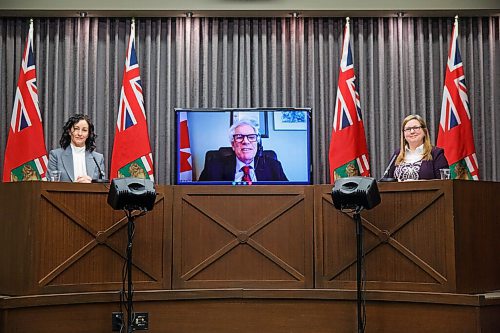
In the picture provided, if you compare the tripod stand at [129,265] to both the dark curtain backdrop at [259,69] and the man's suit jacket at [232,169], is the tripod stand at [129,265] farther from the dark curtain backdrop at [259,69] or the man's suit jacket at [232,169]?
the dark curtain backdrop at [259,69]

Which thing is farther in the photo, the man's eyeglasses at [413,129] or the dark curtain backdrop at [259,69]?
the dark curtain backdrop at [259,69]

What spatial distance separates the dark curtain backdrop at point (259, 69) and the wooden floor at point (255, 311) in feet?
7.79

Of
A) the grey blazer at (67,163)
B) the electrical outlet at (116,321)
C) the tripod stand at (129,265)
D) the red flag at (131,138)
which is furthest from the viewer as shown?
the red flag at (131,138)

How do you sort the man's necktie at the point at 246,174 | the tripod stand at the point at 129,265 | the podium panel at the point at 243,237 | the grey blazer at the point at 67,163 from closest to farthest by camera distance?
the tripod stand at the point at 129,265 → the podium panel at the point at 243,237 → the man's necktie at the point at 246,174 → the grey blazer at the point at 67,163

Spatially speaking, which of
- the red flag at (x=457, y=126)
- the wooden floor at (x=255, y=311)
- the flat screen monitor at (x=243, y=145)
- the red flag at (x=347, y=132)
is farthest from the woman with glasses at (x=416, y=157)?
the red flag at (x=457, y=126)

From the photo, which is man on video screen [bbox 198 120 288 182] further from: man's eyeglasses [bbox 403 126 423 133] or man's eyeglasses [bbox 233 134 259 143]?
man's eyeglasses [bbox 403 126 423 133]

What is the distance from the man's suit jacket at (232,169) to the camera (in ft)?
15.8

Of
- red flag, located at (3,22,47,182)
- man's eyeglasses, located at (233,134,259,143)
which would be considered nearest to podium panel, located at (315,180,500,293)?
man's eyeglasses, located at (233,134,259,143)

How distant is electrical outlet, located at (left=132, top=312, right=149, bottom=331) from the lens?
4.45 meters

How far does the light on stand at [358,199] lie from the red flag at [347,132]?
2.15 meters

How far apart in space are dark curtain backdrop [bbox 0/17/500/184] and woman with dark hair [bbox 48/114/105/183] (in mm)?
1512

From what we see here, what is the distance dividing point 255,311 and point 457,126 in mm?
2894

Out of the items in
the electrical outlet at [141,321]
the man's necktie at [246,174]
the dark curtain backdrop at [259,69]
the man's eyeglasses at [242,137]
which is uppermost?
the dark curtain backdrop at [259,69]

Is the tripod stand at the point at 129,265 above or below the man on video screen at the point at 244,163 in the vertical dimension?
below
